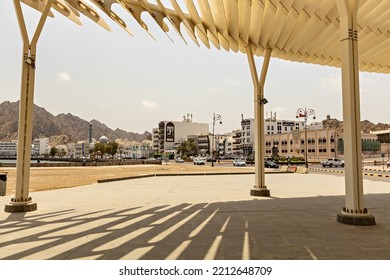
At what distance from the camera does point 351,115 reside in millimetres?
7562

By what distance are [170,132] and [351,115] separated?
148121 millimetres

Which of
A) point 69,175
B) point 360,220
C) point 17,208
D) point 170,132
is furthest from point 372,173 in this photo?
point 170,132

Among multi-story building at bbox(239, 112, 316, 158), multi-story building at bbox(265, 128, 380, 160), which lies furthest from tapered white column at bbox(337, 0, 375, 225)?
multi-story building at bbox(239, 112, 316, 158)

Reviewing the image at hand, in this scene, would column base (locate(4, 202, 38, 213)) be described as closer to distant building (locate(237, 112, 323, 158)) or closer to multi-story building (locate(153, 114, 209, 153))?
distant building (locate(237, 112, 323, 158))

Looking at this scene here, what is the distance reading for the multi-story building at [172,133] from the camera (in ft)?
503

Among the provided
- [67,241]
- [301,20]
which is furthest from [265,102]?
[67,241]

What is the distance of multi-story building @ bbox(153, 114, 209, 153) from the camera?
153250 millimetres

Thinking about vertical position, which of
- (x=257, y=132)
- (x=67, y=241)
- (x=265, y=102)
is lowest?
(x=67, y=241)

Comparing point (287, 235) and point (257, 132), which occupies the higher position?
point (257, 132)

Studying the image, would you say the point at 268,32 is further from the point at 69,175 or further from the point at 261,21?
the point at 69,175

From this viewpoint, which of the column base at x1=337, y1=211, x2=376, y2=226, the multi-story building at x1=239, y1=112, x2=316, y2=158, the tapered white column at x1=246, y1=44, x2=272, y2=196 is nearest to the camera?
the column base at x1=337, y1=211, x2=376, y2=226
